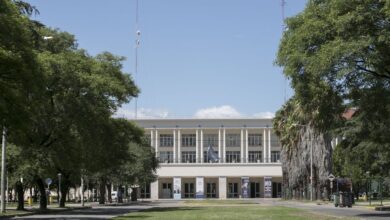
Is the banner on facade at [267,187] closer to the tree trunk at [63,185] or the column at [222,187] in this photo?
the column at [222,187]

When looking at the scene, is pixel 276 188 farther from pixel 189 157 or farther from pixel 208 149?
pixel 189 157

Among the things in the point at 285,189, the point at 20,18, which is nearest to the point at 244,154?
the point at 285,189

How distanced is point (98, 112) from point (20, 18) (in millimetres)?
16019

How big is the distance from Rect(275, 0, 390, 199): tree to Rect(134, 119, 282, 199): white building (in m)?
86.4

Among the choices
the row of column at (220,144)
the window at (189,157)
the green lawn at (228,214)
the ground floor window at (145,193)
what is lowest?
the ground floor window at (145,193)

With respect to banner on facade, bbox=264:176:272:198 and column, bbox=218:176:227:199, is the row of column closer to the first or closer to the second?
column, bbox=218:176:227:199

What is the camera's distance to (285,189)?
95.1 meters

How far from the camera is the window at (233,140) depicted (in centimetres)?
12850

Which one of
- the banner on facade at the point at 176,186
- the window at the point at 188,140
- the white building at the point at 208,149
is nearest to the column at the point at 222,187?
the white building at the point at 208,149

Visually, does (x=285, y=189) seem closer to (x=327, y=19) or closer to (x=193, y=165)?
(x=193, y=165)

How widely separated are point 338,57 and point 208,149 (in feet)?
317

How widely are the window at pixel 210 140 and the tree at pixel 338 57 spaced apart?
8956 cm

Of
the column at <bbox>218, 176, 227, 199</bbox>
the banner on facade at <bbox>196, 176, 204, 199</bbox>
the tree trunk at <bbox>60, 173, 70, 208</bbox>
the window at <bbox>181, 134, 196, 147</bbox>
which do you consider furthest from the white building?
the tree trunk at <bbox>60, 173, 70, 208</bbox>

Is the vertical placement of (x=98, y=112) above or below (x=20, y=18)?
below
